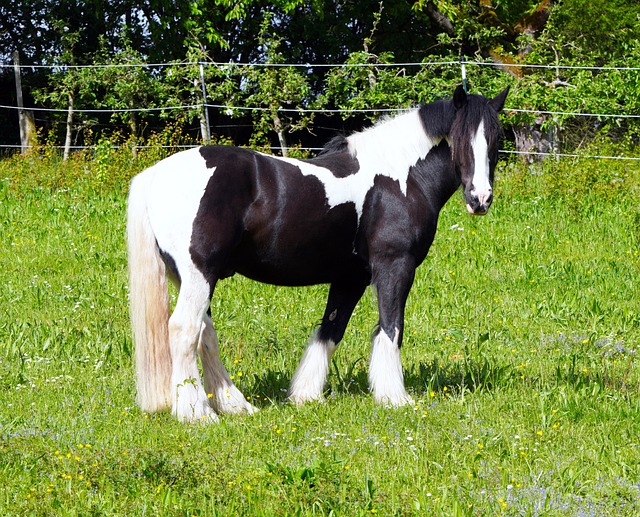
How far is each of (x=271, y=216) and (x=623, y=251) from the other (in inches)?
239

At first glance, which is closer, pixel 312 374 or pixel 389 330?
pixel 389 330

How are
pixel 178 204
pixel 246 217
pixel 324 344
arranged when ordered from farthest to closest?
pixel 324 344, pixel 246 217, pixel 178 204

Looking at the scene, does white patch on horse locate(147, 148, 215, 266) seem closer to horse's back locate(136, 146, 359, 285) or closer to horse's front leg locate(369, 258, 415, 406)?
horse's back locate(136, 146, 359, 285)

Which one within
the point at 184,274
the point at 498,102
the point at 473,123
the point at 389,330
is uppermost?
the point at 498,102

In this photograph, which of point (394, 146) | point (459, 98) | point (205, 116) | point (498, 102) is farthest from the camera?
point (205, 116)

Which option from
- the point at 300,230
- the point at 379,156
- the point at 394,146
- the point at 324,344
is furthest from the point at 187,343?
the point at 394,146

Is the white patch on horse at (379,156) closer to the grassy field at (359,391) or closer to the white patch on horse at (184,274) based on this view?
the white patch on horse at (184,274)

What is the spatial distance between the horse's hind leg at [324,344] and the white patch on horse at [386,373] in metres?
0.37

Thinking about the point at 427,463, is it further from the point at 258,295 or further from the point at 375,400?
the point at 258,295

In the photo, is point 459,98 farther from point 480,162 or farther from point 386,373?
point 386,373

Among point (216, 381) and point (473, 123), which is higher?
point (473, 123)

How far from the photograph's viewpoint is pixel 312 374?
19.5 feet

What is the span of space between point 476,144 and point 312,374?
6.09 feet

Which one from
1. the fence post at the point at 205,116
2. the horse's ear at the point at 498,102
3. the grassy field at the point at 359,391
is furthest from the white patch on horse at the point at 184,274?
the fence post at the point at 205,116
